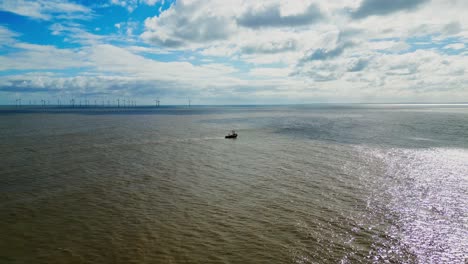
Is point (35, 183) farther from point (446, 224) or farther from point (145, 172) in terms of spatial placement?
point (446, 224)

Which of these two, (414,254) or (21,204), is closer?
(414,254)

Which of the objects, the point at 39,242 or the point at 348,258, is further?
the point at 39,242

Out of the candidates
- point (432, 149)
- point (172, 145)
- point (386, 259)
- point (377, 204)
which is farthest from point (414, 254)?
point (172, 145)

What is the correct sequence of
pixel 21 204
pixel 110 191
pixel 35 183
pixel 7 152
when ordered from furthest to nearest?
pixel 7 152
pixel 35 183
pixel 110 191
pixel 21 204

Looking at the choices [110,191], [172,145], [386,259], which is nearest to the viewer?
[386,259]

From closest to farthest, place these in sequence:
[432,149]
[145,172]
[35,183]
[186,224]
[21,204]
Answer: [186,224]
[21,204]
[35,183]
[145,172]
[432,149]

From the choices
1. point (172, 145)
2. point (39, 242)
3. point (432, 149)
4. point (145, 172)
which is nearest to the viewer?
point (39, 242)

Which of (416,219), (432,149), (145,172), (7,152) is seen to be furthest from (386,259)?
(7,152)

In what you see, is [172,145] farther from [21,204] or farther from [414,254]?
[414,254]

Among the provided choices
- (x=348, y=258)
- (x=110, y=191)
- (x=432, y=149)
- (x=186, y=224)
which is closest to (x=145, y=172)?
(x=110, y=191)

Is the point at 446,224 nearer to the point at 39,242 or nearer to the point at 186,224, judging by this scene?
the point at 186,224
